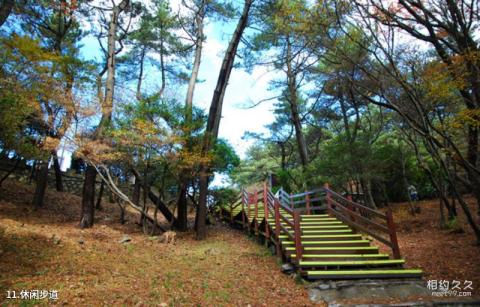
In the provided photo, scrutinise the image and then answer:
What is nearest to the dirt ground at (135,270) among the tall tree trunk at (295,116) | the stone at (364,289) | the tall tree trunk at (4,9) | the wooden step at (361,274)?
the stone at (364,289)

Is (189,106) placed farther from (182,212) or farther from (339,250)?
(339,250)

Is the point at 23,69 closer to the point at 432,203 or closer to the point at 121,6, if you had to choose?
the point at 121,6

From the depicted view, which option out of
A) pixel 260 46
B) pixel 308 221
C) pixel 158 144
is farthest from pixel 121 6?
pixel 308 221

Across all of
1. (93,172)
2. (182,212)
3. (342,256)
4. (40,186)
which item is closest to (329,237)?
(342,256)

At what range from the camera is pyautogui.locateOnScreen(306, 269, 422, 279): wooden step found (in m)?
4.41

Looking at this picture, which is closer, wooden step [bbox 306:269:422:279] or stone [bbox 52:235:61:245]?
wooden step [bbox 306:269:422:279]

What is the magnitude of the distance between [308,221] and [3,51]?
28.6 ft

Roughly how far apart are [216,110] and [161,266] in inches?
254

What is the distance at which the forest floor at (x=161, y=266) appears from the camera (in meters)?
3.91

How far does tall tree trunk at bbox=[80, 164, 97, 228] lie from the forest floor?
0.35 metres

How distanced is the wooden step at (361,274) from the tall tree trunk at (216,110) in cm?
538

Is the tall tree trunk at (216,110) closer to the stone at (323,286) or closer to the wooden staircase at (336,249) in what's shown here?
the wooden staircase at (336,249)

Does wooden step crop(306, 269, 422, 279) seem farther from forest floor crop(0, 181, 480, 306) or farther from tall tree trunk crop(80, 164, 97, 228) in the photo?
tall tree trunk crop(80, 164, 97, 228)

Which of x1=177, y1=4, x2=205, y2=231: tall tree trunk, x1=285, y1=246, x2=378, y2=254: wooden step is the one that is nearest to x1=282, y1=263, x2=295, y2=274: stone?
x1=285, y1=246, x2=378, y2=254: wooden step
